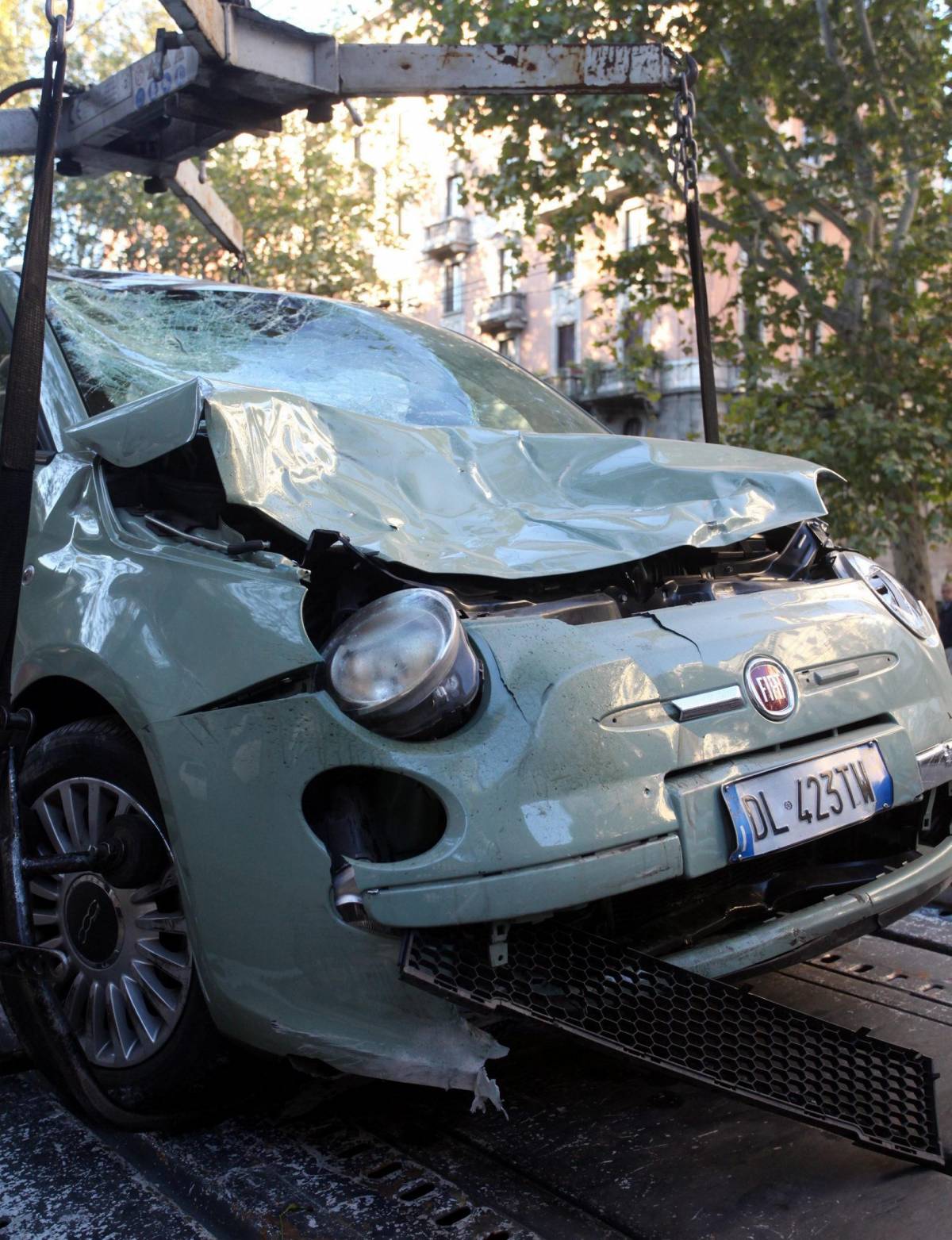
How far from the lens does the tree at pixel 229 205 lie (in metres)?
20.8

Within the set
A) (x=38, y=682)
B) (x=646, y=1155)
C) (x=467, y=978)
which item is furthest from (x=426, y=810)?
(x=38, y=682)

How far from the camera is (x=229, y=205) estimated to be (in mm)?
21969

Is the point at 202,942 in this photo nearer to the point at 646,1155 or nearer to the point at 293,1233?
Answer: the point at 293,1233

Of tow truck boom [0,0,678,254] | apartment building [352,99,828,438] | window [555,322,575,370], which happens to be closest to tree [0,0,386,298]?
apartment building [352,99,828,438]

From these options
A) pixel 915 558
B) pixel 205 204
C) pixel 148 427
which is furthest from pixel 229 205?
pixel 148 427

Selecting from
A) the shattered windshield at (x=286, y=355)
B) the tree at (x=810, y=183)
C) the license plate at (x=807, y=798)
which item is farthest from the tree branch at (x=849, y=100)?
the license plate at (x=807, y=798)

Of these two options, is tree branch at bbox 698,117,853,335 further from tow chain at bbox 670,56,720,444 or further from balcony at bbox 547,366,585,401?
balcony at bbox 547,366,585,401

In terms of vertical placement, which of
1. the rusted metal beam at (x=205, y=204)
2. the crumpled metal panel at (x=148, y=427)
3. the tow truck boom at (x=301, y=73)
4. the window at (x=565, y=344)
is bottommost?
the crumpled metal panel at (x=148, y=427)

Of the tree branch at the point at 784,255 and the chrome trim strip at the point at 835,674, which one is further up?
the tree branch at the point at 784,255

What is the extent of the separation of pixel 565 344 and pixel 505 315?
207 cm

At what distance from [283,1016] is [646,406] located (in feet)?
106

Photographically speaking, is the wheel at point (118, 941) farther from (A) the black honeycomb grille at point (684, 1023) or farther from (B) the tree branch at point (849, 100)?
(B) the tree branch at point (849, 100)

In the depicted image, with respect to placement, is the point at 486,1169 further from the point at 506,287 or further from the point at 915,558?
the point at 506,287

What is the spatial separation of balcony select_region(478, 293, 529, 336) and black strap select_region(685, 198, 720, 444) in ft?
110
